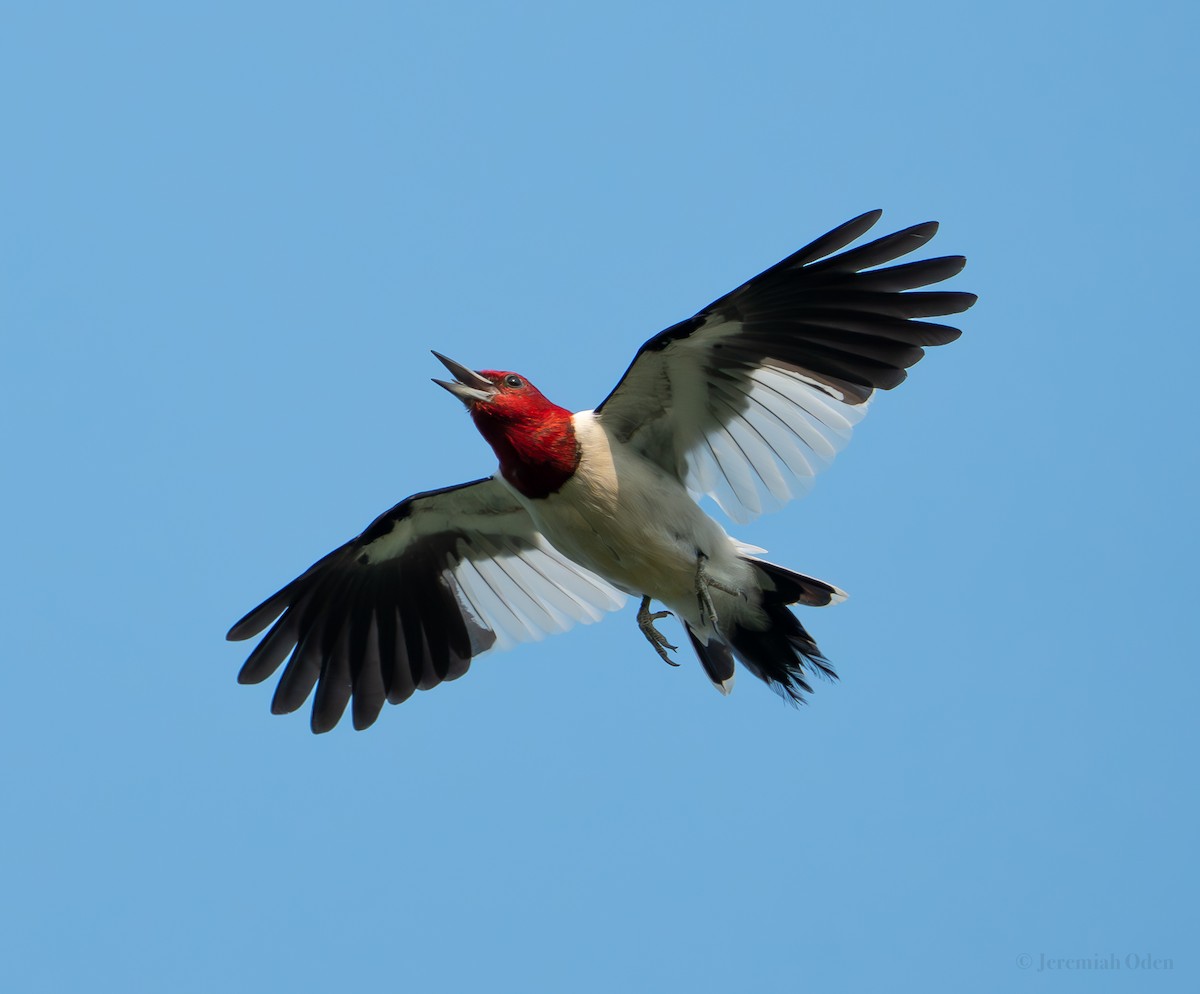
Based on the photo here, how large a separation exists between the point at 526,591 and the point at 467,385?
5.40 feet

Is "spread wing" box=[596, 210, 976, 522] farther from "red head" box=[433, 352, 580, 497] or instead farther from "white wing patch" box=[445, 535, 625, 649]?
Result: "white wing patch" box=[445, 535, 625, 649]

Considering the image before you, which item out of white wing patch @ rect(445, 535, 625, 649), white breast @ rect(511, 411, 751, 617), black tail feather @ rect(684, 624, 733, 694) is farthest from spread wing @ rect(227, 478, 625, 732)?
white breast @ rect(511, 411, 751, 617)

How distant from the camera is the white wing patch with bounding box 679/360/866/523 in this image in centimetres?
742

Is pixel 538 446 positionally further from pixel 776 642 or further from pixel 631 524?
pixel 776 642

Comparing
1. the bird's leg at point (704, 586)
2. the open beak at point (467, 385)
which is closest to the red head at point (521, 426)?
the open beak at point (467, 385)

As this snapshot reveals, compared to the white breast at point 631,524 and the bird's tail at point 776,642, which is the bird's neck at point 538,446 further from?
the bird's tail at point 776,642

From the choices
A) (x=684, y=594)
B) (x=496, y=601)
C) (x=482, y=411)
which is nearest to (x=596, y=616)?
(x=496, y=601)

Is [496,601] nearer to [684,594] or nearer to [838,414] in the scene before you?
[684,594]

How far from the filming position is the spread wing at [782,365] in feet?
22.6

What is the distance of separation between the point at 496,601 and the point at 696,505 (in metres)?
1.70

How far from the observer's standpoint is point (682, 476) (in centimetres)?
789

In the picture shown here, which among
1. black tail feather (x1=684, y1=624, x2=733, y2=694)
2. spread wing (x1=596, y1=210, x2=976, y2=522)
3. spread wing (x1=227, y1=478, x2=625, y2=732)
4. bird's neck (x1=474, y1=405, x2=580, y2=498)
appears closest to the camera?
spread wing (x1=596, y1=210, x2=976, y2=522)

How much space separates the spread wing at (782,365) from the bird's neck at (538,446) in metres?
0.30

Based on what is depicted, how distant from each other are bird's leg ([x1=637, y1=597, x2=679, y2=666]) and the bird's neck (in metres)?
0.91
